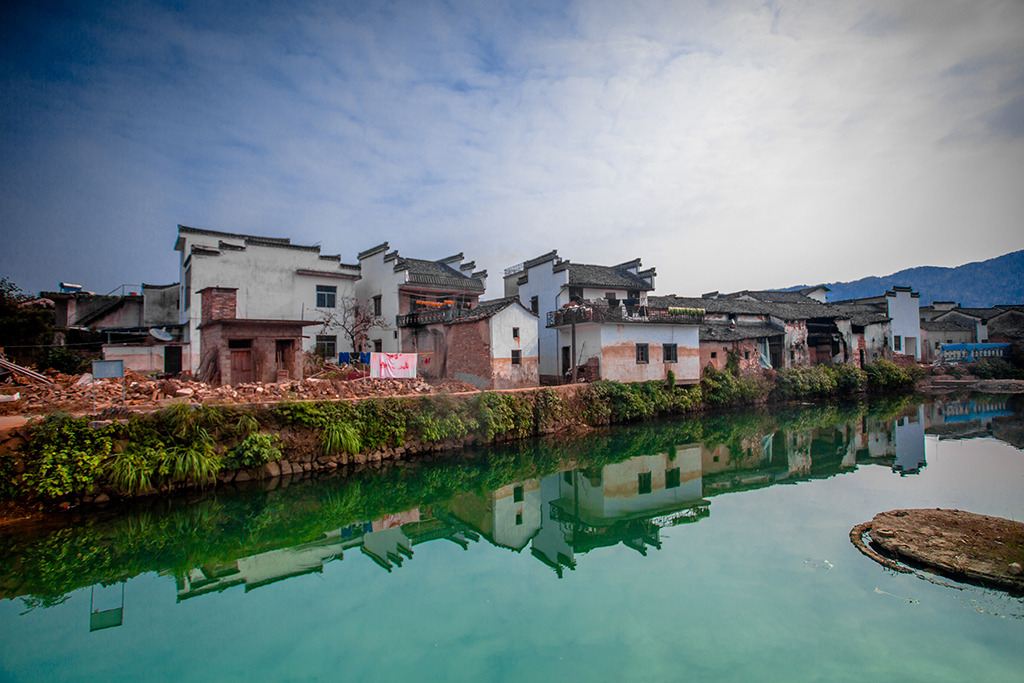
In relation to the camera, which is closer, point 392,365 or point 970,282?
point 392,365

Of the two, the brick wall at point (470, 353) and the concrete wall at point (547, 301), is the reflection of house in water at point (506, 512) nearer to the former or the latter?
the brick wall at point (470, 353)

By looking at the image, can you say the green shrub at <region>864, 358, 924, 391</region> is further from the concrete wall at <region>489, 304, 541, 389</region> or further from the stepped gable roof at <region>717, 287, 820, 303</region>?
the concrete wall at <region>489, 304, 541, 389</region>

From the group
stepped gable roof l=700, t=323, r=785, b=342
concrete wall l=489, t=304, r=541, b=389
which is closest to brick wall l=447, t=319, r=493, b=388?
concrete wall l=489, t=304, r=541, b=389

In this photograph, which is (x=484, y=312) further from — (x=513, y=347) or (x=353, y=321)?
(x=353, y=321)

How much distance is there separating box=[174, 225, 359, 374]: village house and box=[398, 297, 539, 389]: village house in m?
4.08

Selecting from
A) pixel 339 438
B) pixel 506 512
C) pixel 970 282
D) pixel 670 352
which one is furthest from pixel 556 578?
pixel 970 282

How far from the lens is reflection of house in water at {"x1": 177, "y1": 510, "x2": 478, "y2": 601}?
6.64 meters

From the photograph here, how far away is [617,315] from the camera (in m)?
18.4

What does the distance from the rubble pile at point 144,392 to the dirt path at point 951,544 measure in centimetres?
1105

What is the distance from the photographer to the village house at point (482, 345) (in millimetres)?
17406

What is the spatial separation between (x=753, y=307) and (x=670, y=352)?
922cm

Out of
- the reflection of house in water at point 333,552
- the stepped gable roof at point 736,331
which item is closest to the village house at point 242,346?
the reflection of house in water at point 333,552

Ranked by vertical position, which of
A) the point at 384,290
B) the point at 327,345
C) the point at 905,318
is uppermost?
the point at 384,290

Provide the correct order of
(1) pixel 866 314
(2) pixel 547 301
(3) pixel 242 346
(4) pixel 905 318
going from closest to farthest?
(3) pixel 242 346, (2) pixel 547 301, (1) pixel 866 314, (4) pixel 905 318
